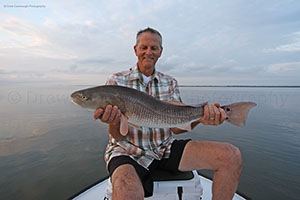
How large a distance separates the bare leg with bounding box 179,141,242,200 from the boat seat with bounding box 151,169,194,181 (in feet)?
0.31

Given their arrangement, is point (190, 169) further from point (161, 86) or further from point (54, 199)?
point (54, 199)

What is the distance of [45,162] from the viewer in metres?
6.94

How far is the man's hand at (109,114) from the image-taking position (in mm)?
2715

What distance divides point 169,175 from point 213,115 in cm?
128

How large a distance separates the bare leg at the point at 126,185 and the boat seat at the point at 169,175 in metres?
0.57

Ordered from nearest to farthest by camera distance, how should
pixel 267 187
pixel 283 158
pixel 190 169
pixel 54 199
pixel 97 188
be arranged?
pixel 190 169 → pixel 97 188 → pixel 54 199 → pixel 267 187 → pixel 283 158

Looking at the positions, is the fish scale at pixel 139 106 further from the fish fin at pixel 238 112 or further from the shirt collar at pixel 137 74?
the shirt collar at pixel 137 74

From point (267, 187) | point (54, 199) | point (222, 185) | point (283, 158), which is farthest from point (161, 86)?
point (283, 158)

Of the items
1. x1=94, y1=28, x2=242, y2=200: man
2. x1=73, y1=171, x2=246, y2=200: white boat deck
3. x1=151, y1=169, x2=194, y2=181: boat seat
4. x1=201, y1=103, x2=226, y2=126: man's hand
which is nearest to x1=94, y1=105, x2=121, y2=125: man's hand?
x1=94, y1=28, x2=242, y2=200: man

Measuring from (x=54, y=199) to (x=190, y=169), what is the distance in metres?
4.47

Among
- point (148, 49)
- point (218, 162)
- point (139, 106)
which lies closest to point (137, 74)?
point (148, 49)

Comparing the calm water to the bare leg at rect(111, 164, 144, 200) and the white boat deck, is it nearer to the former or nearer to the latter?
the white boat deck

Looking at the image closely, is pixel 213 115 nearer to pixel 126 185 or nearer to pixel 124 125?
pixel 124 125

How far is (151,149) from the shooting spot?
305 cm
